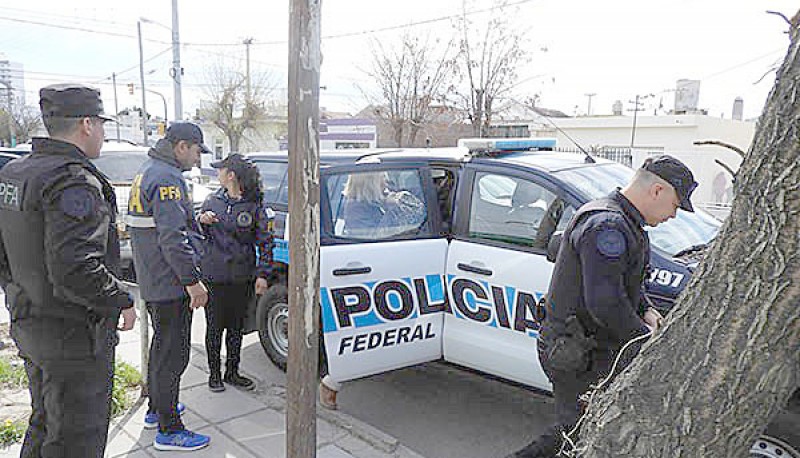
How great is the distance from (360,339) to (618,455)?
2.56m

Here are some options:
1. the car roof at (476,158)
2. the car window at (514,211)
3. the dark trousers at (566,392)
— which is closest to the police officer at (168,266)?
the car roof at (476,158)

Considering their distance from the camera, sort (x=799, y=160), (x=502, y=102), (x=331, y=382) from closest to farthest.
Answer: (x=799, y=160) < (x=331, y=382) < (x=502, y=102)

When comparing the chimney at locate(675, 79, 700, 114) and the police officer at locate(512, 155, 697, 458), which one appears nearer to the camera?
the police officer at locate(512, 155, 697, 458)

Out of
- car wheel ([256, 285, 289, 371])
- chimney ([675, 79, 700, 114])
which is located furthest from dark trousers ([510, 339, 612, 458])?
chimney ([675, 79, 700, 114])

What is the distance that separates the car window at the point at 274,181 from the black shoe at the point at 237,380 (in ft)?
4.78

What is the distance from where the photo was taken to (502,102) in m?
19.1

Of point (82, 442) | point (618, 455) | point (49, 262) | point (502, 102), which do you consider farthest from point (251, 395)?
point (502, 102)

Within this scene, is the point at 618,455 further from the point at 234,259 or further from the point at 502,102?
the point at 502,102

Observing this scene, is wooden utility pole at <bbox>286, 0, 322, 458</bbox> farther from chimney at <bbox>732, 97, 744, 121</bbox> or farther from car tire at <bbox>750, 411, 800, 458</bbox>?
chimney at <bbox>732, 97, 744, 121</bbox>

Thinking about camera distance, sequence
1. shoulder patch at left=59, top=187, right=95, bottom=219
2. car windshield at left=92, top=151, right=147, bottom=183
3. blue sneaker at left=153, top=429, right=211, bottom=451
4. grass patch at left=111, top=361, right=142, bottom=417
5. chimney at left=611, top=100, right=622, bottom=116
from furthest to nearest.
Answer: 1. chimney at left=611, top=100, right=622, bottom=116
2. car windshield at left=92, top=151, right=147, bottom=183
3. grass patch at left=111, top=361, right=142, bottom=417
4. blue sneaker at left=153, top=429, right=211, bottom=451
5. shoulder patch at left=59, top=187, right=95, bottom=219

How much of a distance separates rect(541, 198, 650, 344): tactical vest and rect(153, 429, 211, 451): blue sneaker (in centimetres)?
211

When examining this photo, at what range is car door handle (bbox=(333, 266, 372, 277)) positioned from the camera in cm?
381

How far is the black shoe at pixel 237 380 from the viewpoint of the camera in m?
4.45

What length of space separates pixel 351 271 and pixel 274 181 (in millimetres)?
1850
